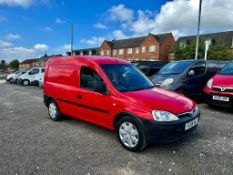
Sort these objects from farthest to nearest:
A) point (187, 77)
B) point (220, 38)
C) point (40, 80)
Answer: point (220, 38), point (40, 80), point (187, 77)

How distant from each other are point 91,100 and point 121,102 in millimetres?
867

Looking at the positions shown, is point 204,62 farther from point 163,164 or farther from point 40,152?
point 40,152

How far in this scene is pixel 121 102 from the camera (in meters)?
3.79

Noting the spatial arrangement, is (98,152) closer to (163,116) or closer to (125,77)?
(163,116)

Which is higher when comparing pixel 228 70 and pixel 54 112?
pixel 228 70

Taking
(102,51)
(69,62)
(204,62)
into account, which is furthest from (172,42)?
(69,62)

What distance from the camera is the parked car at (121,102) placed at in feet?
11.3

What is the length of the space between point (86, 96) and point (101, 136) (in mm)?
947

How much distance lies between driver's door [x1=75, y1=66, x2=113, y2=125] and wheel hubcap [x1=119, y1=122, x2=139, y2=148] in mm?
436

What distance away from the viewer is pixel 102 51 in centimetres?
5959

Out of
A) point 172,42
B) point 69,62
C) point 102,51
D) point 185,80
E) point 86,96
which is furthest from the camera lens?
point 102,51

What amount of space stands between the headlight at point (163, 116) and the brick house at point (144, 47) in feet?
147

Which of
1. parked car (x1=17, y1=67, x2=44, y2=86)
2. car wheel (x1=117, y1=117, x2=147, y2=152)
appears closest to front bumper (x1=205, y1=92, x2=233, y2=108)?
car wheel (x1=117, y1=117, x2=147, y2=152)

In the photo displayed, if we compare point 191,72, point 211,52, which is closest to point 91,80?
point 191,72
